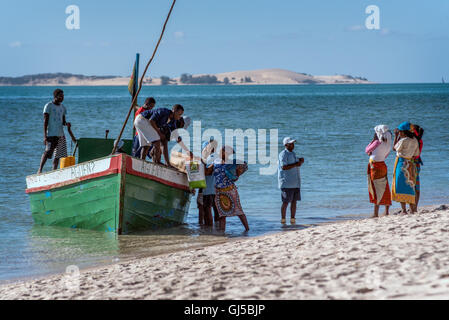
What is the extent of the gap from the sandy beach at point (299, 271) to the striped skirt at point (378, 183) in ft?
6.19

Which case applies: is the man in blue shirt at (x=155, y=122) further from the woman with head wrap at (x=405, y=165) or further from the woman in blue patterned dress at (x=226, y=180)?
the woman with head wrap at (x=405, y=165)

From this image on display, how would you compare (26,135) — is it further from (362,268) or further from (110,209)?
(362,268)

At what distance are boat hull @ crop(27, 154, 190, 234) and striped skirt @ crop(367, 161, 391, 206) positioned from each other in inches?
116

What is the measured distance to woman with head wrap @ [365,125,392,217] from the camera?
9797mm

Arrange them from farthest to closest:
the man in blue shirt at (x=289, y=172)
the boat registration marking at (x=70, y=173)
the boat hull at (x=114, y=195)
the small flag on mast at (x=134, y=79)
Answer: the small flag on mast at (x=134, y=79)
the man in blue shirt at (x=289, y=172)
the boat registration marking at (x=70, y=173)
the boat hull at (x=114, y=195)

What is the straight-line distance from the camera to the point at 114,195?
32.8 feet

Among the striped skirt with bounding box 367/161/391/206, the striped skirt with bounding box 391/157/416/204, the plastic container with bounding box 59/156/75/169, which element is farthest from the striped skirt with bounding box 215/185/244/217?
the plastic container with bounding box 59/156/75/169

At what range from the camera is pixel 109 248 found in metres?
9.59

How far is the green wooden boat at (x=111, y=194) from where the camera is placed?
32.7 ft

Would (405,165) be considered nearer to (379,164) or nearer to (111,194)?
A: (379,164)

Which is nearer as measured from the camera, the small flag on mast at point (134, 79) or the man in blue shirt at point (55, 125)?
the man in blue shirt at point (55, 125)

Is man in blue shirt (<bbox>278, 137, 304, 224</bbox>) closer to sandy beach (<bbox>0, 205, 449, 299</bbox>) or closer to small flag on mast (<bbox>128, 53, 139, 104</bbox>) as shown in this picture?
sandy beach (<bbox>0, 205, 449, 299</bbox>)

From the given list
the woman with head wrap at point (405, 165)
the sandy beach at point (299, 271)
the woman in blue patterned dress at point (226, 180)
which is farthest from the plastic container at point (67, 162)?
the woman with head wrap at point (405, 165)
